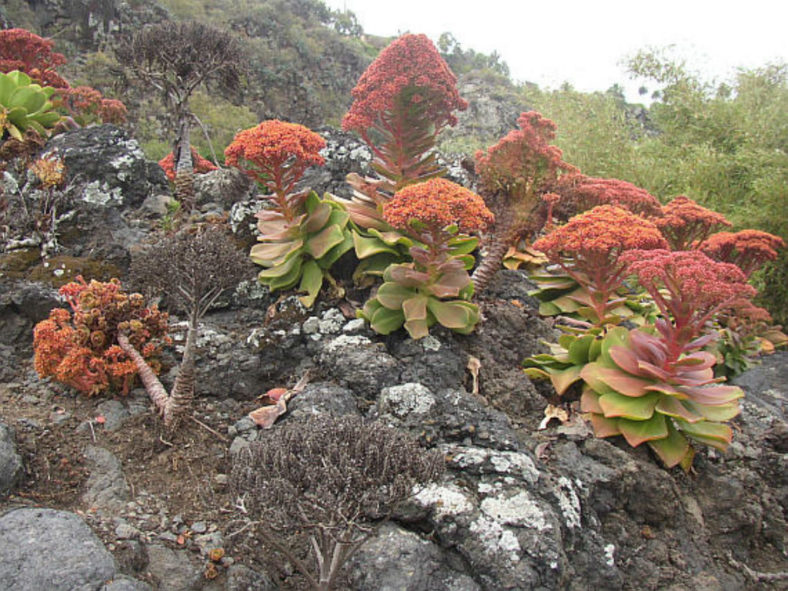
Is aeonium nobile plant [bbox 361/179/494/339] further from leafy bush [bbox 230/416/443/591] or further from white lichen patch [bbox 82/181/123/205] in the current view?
white lichen patch [bbox 82/181/123/205]

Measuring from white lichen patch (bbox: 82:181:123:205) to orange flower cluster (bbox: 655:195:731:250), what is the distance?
5.15 meters

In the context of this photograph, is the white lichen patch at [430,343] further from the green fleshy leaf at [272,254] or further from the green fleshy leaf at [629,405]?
the green fleshy leaf at [272,254]

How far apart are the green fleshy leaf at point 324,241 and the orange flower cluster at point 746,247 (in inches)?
150

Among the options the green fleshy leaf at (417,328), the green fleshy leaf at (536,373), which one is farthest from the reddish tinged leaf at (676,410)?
the green fleshy leaf at (417,328)

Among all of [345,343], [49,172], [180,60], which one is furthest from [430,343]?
[180,60]

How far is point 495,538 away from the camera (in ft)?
8.07

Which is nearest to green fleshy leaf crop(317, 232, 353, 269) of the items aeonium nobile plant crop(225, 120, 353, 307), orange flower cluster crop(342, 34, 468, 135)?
aeonium nobile plant crop(225, 120, 353, 307)

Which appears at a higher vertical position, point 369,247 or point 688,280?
point 688,280

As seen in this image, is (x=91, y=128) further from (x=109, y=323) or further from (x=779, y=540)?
(x=779, y=540)

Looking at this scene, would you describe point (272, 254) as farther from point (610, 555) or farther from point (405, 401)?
point (610, 555)

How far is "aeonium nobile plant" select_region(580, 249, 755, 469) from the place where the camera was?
10.7 ft

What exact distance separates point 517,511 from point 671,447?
4.59 ft

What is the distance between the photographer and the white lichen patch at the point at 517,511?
253cm

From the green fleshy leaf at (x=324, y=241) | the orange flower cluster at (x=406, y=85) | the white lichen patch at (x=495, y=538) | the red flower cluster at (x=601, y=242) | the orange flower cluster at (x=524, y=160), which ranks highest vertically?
the orange flower cluster at (x=406, y=85)
